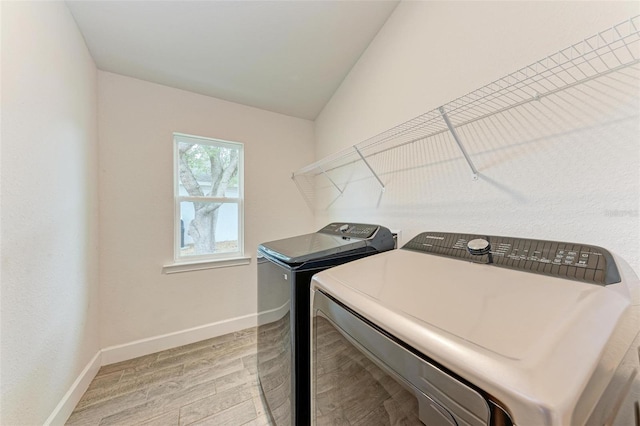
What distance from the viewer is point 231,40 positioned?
172cm

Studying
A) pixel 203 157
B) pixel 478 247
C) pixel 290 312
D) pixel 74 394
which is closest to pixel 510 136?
pixel 478 247

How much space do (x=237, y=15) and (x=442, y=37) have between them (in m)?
1.33

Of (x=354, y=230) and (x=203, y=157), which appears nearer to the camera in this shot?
(x=354, y=230)

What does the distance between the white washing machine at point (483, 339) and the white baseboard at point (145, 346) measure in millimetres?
523

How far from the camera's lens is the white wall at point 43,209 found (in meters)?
0.97

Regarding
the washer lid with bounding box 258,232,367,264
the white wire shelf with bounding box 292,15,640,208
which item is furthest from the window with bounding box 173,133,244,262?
the white wire shelf with bounding box 292,15,640,208

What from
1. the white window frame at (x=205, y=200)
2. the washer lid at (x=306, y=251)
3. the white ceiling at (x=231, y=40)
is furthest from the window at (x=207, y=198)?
the washer lid at (x=306, y=251)

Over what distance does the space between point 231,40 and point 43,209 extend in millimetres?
1586

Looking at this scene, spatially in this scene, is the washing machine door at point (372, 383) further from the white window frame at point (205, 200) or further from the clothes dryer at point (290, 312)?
the white window frame at point (205, 200)

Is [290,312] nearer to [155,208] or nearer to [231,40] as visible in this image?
[155,208]

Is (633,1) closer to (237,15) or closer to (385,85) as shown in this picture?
(385,85)

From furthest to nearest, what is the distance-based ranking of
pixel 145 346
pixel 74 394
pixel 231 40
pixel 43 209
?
pixel 145 346 < pixel 231 40 < pixel 74 394 < pixel 43 209

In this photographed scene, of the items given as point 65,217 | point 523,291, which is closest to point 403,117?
point 523,291

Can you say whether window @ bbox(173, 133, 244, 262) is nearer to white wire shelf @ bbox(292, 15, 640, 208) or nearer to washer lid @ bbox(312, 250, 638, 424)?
white wire shelf @ bbox(292, 15, 640, 208)
